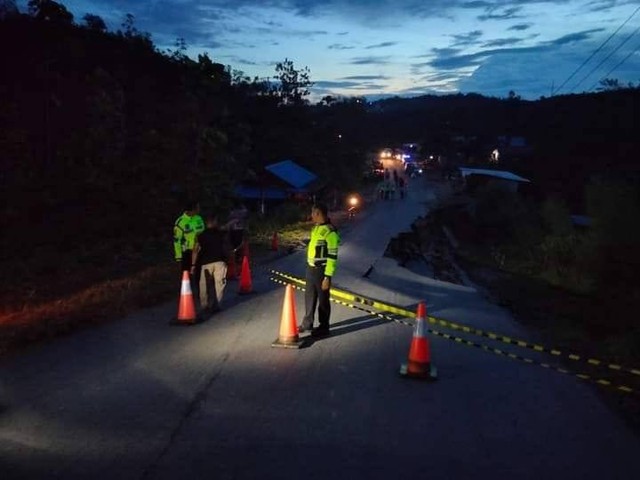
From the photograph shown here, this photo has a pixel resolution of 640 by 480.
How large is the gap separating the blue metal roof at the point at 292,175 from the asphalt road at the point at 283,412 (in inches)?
1030

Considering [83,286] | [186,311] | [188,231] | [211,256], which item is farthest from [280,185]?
[186,311]

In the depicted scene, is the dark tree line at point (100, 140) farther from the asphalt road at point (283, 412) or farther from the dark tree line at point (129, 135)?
the asphalt road at point (283, 412)

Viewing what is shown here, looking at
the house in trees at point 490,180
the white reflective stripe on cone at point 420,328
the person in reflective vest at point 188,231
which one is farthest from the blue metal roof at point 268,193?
the white reflective stripe on cone at point 420,328

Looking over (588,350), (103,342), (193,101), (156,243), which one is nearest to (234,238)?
(156,243)

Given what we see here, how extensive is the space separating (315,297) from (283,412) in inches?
127

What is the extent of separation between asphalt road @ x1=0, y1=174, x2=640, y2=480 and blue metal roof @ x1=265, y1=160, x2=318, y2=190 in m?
26.2

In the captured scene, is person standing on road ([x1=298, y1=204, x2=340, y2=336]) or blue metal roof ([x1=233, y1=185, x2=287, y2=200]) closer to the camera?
person standing on road ([x1=298, y1=204, x2=340, y2=336])

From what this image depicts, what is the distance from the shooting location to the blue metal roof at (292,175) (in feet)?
118

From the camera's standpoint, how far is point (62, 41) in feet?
118

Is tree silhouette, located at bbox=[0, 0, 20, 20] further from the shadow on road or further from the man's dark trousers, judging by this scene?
the man's dark trousers

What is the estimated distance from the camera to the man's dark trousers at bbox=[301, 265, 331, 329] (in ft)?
30.1

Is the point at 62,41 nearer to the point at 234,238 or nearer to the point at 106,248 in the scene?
the point at 106,248

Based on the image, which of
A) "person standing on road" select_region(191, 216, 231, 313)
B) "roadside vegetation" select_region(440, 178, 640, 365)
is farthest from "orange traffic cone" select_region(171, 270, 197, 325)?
"roadside vegetation" select_region(440, 178, 640, 365)

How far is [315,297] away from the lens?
30.9 ft
